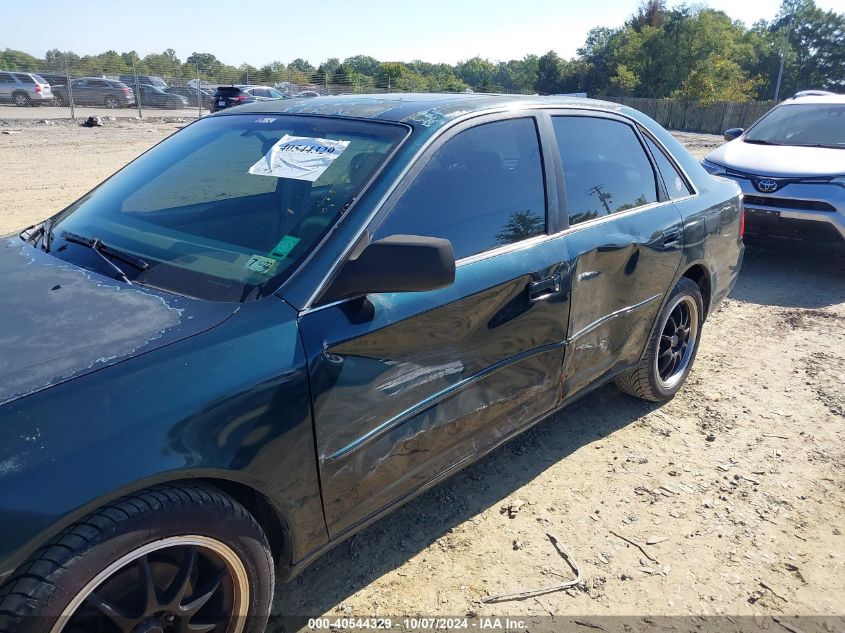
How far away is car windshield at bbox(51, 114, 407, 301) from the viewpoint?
2.16 metres

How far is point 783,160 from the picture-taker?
687cm

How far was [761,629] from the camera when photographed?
2371mm

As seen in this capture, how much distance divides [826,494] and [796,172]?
14.8ft

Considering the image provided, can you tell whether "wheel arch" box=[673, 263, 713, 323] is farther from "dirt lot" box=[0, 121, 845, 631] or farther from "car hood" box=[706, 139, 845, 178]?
"car hood" box=[706, 139, 845, 178]

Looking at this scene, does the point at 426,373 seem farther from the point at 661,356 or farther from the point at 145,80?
the point at 145,80

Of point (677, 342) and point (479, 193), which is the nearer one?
point (479, 193)

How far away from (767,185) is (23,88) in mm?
28430

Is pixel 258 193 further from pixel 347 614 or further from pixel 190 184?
pixel 347 614

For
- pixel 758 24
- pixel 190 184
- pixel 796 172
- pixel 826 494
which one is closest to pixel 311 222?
pixel 190 184

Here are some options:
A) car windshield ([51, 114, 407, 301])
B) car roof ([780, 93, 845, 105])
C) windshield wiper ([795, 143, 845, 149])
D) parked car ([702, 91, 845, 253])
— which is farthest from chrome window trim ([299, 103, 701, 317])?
car roof ([780, 93, 845, 105])

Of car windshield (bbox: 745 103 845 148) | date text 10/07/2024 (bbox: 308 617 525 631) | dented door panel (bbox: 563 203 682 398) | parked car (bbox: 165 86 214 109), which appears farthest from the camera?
parked car (bbox: 165 86 214 109)

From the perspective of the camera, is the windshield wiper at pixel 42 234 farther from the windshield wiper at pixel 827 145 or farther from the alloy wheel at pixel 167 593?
the windshield wiper at pixel 827 145

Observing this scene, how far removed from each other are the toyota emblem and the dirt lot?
8.15 feet

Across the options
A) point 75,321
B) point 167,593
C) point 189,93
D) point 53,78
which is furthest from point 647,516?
point 189,93
